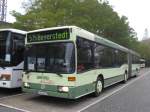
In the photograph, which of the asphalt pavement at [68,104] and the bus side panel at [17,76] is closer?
the asphalt pavement at [68,104]

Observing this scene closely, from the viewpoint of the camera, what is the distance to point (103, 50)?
13477mm

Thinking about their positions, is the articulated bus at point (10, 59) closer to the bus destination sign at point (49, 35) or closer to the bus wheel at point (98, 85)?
the bus destination sign at point (49, 35)

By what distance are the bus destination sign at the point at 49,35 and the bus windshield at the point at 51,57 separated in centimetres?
20

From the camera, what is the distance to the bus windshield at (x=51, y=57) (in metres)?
9.41

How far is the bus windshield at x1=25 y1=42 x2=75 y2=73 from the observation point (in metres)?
9.41

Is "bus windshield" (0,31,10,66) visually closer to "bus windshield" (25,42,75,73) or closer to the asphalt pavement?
"bus windshield" (25,42,75,73)

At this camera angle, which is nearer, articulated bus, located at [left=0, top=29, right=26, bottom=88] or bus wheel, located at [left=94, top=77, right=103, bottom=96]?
articulated bus, located at [left=0, top=29, right=26, bottom=88]

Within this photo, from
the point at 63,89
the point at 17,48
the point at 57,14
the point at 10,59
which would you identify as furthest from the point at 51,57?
the point at 57,14

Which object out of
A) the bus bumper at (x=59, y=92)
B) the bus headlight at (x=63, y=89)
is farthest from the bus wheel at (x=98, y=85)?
the bus headlight at (x=63, y=89)

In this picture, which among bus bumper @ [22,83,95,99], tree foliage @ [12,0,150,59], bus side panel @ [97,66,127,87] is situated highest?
tree foliage @ [12,0,150,59]

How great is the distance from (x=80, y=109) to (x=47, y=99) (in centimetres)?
209

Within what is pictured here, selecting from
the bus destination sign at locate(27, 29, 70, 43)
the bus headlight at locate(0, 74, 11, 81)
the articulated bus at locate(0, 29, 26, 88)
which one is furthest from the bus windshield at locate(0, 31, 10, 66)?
the bus destination sign at locate(27, 29, 70, 43)

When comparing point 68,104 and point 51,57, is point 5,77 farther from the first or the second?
point 68,104

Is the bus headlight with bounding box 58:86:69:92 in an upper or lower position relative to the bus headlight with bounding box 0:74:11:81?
lower
